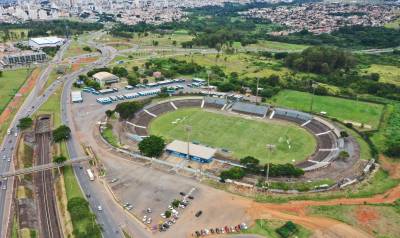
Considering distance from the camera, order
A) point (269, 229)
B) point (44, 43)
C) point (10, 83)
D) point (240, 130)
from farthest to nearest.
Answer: point (44, 43) → point (10, 83) → point (240, 130) → point (269, 229)

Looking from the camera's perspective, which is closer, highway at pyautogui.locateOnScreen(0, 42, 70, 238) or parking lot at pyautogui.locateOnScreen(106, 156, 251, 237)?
parking lot at pyautogui.locateOnScreen(106, 156, 251, 237)

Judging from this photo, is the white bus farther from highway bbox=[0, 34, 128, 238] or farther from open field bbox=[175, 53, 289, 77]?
open field bbox=[175, 53, 289, 77]

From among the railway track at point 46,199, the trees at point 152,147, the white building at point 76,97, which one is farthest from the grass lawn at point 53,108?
the trees at point 152,147

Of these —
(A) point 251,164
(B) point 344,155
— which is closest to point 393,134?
(B) point 344,155

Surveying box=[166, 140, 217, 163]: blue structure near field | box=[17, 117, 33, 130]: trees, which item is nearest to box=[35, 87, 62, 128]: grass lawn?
box=[17, 117, 33, 130]: trees

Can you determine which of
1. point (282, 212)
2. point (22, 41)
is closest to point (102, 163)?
point (282, 212)

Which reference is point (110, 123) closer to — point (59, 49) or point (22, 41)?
point (59, 49)

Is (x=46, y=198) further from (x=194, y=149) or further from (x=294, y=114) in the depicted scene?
(x=294, y=114)
